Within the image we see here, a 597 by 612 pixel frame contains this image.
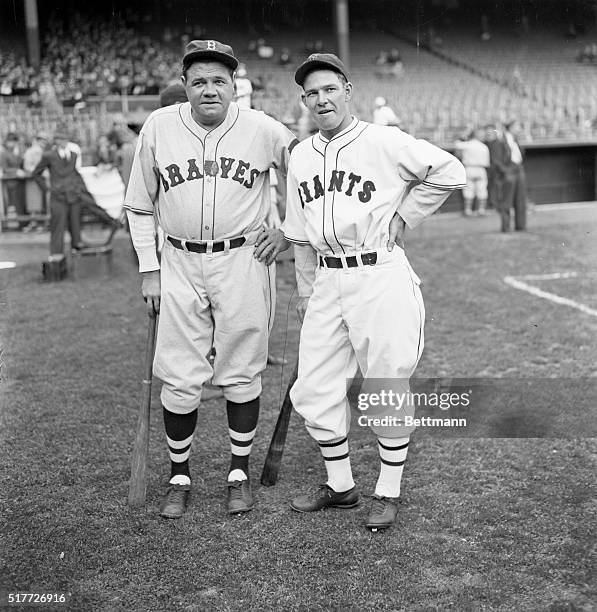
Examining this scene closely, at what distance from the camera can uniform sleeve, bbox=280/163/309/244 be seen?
3.44 meters

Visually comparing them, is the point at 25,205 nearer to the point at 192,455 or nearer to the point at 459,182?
the point at 192,455

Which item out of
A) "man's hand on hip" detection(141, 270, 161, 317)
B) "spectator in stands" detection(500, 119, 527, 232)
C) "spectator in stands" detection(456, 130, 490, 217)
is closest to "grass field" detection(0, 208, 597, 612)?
"man's hand on hip" detection(141, 270, 161, 317)

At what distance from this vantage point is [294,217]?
3479 millimetres

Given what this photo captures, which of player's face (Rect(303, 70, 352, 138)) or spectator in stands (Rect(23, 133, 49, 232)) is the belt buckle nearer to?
player's face (Rect(303, 70, 352, 138))

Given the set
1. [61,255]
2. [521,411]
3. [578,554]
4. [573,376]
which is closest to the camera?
[578,554]

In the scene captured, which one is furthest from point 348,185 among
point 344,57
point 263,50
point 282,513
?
point 263,50

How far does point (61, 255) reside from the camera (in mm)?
9516

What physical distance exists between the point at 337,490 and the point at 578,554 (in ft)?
3.41

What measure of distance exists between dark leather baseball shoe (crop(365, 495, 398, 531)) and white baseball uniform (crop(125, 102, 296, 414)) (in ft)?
2.54

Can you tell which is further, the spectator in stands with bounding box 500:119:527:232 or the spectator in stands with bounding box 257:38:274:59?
the spectator in stands with bounding box 257:38:274:59

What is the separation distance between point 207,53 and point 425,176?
105cm

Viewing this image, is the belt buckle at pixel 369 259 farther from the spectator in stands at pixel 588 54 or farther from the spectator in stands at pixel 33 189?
the spectator in stands at pixel 588 54

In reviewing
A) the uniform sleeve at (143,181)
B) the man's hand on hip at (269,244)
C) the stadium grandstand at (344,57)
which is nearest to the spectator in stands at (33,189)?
the stadium grandstand at (344,57)

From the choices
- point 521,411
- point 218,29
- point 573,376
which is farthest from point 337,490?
point 218,29
